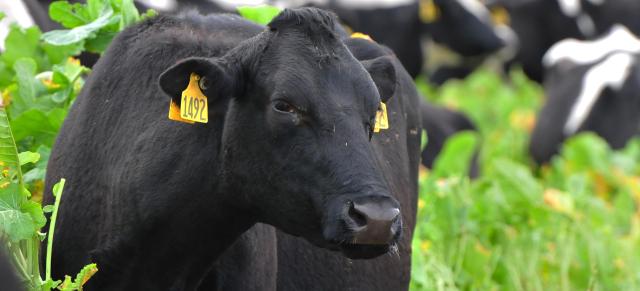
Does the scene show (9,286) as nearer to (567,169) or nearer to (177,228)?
(177,228)

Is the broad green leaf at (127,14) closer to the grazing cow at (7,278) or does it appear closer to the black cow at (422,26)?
the grazing cow at (7,278)

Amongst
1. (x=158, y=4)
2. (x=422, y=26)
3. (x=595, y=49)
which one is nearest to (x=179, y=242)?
(x=158, y=4)

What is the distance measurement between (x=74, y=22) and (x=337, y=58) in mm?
1862

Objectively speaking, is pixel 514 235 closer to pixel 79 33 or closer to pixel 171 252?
pixel 79 33

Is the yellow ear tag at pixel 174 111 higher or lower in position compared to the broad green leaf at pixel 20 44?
higher

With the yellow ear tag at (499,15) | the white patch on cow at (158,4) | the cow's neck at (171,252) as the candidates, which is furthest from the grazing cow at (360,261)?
the yellow ear tag at (499,15)

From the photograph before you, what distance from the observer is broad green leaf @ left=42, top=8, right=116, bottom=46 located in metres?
5.80

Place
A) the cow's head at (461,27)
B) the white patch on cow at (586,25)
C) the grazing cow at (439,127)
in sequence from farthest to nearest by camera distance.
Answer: the white patch on cow at (586,25)
the cow's head at (461,27)
the grazing cow at (439,127)

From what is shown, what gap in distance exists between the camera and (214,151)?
4.74 meters

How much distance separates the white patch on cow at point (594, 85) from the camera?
1437 centimetres

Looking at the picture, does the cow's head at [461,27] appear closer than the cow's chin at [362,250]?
No

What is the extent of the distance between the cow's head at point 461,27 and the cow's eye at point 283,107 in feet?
53.9

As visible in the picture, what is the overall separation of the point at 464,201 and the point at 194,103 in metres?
3.87

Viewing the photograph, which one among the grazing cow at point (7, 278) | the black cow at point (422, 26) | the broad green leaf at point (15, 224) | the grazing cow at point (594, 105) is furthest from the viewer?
the black cow at point (422, 26)
